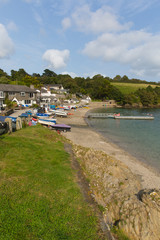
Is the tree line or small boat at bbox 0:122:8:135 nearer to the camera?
small boat at bbox 0:122:8:135

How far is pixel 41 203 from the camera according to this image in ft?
24.1

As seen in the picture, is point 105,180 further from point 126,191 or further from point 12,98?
point 12,98

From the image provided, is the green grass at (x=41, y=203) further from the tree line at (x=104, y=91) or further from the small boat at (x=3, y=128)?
the tree line at (x=104, y=91)

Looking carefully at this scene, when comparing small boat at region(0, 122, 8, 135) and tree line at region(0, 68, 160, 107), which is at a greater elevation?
tree line at region(0, 68, 160, 107)

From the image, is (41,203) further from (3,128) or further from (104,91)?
(104,91)

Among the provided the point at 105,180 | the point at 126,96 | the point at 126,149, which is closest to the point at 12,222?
the point at 105,180

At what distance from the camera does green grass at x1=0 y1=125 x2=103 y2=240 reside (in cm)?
597

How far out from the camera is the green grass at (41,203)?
597 centimetres

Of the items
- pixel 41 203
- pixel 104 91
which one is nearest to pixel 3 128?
pixel 41 203

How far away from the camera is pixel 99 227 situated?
676 centimetres

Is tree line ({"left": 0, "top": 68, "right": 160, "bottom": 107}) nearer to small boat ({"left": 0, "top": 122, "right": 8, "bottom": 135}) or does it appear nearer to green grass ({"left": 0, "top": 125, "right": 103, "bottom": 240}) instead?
small boat ({"left": 0, "top": 122, "right": 8, "bottom": 135})

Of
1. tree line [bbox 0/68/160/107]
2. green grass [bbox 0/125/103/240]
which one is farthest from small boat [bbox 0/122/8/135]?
tree line [bbox 0/68/160/107]

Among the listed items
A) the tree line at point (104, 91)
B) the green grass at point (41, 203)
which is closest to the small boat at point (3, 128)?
the green grass at point (41, 203)

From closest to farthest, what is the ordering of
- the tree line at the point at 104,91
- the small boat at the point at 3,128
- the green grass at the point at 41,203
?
the green grass at the point at 41,203 → the small boat at the point at 3,128 → the tree line at the point at 104,91
